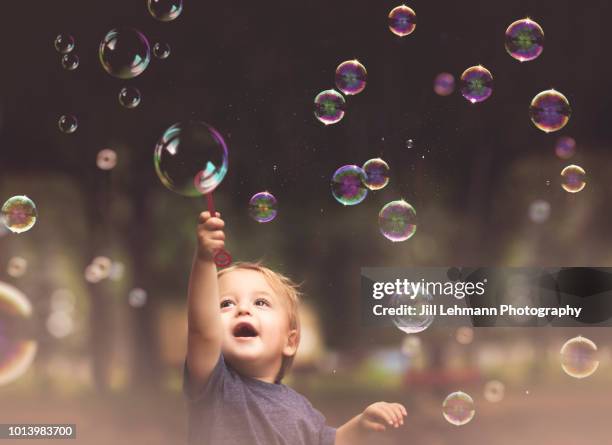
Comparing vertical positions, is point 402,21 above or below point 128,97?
above

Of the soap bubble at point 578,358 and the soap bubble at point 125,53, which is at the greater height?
the soap bubble at point 125,53

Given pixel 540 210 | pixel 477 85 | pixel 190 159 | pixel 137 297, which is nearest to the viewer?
pixel 190 159

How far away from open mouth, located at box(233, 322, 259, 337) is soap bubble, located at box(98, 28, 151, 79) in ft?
4.17

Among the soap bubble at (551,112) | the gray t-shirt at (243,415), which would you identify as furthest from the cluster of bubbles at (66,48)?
the soap bubble at (551,112)

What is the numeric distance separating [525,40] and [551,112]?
0.34 metres

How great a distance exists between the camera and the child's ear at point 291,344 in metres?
2.89

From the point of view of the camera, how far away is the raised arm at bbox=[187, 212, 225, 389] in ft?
7.72

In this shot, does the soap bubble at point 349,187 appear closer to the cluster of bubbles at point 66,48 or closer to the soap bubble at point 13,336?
the cluster of bubbles at point 66,48

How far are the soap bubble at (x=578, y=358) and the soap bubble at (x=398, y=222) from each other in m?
0.81

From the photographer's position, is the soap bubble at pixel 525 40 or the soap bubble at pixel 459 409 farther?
the soap bubble at pixel 525 40

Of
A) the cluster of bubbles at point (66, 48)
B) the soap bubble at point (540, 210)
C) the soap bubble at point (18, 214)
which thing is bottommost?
the soap bubble at point (18, 214)

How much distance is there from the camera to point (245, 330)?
2.78 m

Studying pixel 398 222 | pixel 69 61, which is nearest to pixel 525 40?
pixel 398 222

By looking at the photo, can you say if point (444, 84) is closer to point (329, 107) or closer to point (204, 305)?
point (329, 107)
